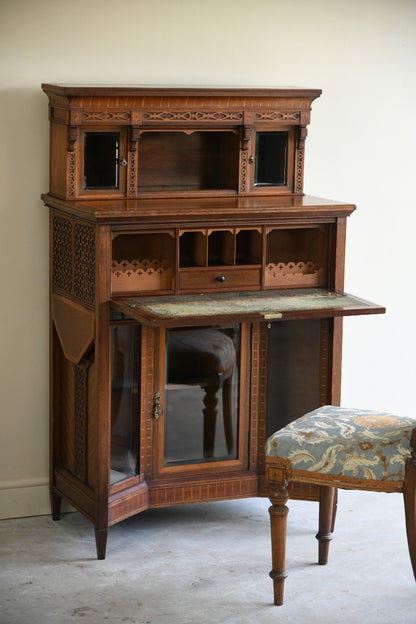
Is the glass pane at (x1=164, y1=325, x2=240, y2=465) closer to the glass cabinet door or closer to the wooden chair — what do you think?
the glass cabinet door

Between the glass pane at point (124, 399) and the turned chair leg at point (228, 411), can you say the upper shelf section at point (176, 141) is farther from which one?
the turned chair leg at point (228, 411)

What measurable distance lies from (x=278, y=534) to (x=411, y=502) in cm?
43

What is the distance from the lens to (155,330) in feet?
13.2

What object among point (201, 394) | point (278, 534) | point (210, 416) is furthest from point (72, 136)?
point (278, 534)

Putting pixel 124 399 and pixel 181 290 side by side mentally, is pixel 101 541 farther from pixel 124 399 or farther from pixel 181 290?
pixel 181 290

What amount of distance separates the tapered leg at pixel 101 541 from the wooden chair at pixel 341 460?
0.68 meters

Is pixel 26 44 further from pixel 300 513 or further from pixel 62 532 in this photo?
pixel 300 513

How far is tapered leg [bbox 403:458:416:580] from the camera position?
11.0 ft

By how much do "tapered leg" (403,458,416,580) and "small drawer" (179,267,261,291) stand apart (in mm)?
976

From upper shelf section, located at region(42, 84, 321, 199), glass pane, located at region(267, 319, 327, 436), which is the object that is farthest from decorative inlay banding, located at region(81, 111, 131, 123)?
glass pane, located at region(267, 319, 327, 436)

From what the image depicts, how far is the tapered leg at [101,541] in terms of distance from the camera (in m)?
3.88

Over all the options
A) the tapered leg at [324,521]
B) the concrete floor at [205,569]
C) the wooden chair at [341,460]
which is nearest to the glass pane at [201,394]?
the concrete floor at [205,569]

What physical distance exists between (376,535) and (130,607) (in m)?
1.11

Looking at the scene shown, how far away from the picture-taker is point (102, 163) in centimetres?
401
